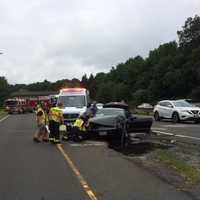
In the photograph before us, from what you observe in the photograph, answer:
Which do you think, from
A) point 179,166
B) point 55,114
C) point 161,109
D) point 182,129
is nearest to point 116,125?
point 55,114

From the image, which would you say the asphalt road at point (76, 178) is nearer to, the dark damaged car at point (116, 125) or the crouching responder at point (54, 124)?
the crouching responder at point (54, 124)

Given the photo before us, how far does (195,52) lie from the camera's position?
326 ft

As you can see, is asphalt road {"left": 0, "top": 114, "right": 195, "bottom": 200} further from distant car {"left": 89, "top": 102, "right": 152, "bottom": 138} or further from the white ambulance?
the white ambulance

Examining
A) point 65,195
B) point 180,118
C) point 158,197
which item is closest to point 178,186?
point 158,197

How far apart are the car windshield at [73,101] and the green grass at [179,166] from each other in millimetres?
14320

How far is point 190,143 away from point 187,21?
86555 millimetres

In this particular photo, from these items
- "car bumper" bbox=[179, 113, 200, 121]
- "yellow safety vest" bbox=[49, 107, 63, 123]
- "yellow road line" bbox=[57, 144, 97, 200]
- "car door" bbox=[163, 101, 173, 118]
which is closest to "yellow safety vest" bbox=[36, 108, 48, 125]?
"yellow safety vest" bbox=[49, 107, 63, 123]

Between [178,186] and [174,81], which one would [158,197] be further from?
[174,81]

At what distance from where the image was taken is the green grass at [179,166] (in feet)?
42.2

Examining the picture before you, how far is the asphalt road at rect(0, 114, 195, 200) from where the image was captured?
10.2m

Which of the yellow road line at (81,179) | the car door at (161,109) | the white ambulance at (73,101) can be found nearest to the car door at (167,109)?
the car door at (161,109)

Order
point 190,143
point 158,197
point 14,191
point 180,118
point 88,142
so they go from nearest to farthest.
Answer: point 158,197 < point 14,191 < point 190,143 < point 88,142 < point 180,118

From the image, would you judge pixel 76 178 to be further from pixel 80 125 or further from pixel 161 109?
pixel 161 109

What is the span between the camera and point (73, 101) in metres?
32.7
